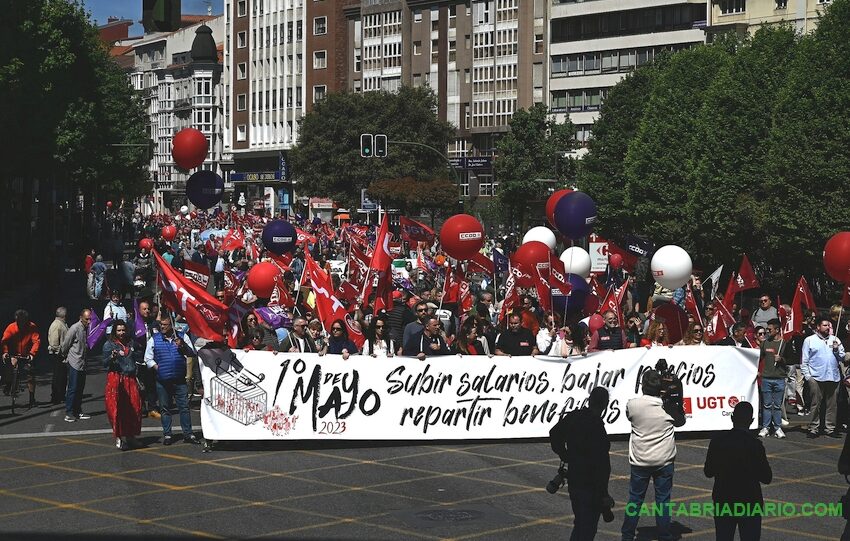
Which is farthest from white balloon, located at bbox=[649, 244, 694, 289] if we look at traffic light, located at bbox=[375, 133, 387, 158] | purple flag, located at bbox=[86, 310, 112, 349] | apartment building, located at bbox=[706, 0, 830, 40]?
apartment building, located at bbox=[706, 0, 830, 40]

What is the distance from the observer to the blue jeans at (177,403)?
1778cm

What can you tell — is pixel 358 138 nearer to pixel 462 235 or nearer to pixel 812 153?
pixel 812 153

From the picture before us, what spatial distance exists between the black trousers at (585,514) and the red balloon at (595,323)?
985 centimetres

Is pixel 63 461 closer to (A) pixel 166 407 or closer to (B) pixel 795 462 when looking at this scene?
(A) pixel 166 407

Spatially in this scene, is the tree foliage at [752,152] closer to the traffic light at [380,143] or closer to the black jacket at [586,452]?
the traffic light at [380,143]

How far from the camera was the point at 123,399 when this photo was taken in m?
17.5

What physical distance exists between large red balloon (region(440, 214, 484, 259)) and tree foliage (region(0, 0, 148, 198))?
47.1ft

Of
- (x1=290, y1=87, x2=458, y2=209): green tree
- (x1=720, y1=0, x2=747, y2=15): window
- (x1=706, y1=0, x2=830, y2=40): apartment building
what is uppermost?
(x1=720, y1=0, x2=747, y2=15): window

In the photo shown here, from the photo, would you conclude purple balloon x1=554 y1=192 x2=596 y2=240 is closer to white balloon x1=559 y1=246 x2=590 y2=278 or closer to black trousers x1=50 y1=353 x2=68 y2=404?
white balloon x1=559 y1=246 x2=590 y2=278

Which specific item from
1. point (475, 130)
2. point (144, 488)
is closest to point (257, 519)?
point (144, 488)

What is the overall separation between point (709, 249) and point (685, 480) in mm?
37149

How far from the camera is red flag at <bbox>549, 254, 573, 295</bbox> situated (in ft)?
76.7

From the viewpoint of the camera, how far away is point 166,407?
703 inches

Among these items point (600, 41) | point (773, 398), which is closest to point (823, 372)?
point (773, 398)
